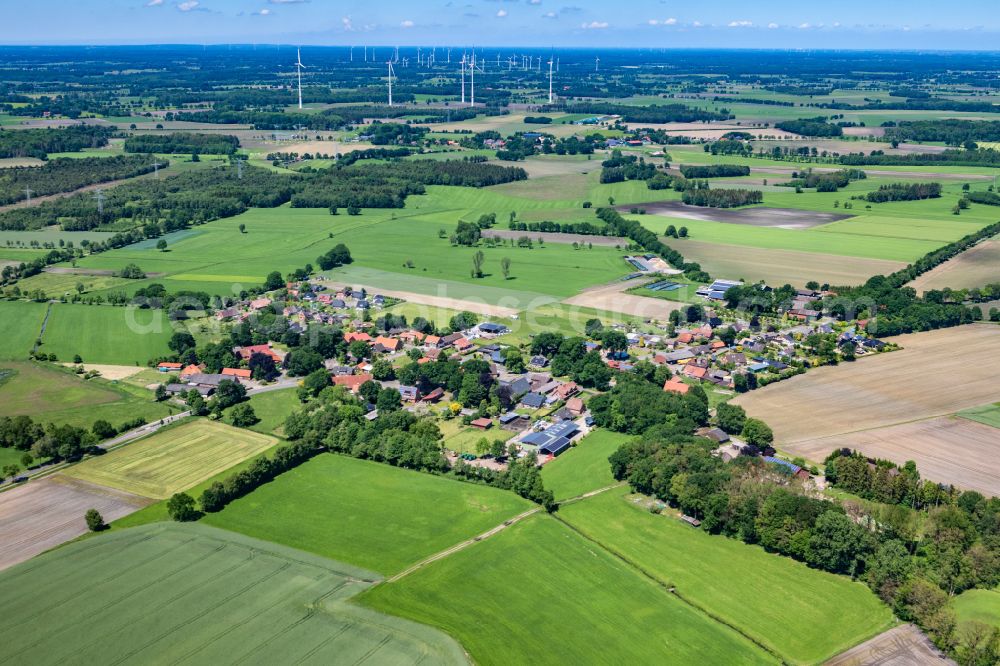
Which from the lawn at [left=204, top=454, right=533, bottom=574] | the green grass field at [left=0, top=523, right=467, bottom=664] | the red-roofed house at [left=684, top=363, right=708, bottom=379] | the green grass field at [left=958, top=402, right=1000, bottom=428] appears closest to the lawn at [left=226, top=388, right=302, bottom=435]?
the lawn at [left=204, top=454, right=533, bottom=574]

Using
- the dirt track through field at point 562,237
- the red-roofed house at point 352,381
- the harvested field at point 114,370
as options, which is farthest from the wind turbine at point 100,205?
the red-roofed house at point 352,381

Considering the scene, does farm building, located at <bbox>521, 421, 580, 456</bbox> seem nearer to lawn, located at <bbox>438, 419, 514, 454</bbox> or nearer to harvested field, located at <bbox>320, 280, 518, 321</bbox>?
lawn, located at <bbox>438, 419, 514, 454</bbox>

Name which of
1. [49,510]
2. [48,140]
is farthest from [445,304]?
[48,140]

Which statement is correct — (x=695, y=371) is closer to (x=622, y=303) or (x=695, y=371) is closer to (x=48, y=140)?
(x=622, y=303)

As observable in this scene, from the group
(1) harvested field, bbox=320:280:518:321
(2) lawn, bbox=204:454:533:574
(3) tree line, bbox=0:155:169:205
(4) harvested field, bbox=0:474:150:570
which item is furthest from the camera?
(3) tree line, bbox=0:155:169:205

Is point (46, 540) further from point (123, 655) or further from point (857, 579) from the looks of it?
point (857, 579)

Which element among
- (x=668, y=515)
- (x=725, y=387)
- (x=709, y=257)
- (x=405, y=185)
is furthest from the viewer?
(x=405, y=185)

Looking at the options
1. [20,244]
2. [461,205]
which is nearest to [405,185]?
[461,205]
